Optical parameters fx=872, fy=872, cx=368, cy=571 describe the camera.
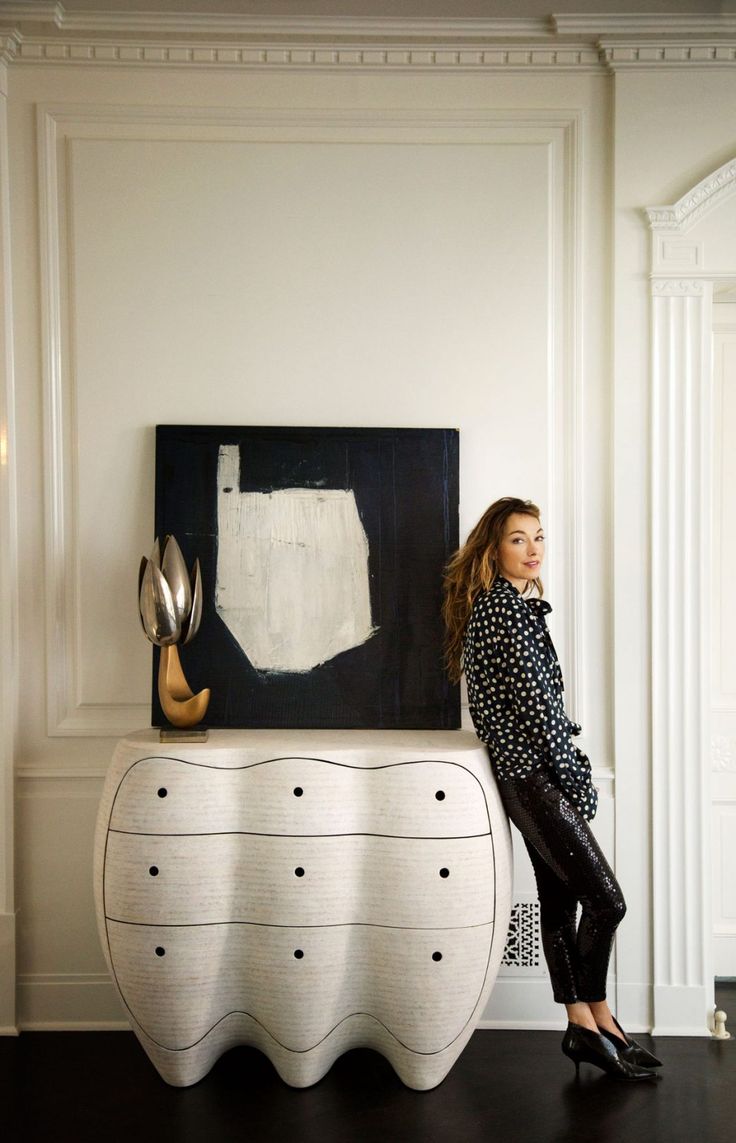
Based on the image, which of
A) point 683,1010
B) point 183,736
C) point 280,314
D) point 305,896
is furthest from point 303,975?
point 280,314

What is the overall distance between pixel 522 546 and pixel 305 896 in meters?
1.20

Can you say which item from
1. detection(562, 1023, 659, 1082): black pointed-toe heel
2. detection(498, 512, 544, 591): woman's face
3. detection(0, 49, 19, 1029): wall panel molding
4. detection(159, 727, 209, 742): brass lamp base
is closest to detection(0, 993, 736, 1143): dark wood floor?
detection(562, 1023, 659, 1082): black pointed-toe heel

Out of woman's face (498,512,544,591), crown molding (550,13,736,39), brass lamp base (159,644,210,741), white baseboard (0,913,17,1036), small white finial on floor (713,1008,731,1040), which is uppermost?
crown molding (550,13,736,39)

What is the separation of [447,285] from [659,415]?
2.83ft

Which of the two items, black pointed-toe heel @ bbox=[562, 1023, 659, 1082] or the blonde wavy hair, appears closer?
black pointed-toe heel @ bbox=[562, 1023, 659, 1082]

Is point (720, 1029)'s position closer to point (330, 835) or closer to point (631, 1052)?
point (631, 1052)

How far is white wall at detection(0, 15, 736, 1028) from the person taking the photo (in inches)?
119

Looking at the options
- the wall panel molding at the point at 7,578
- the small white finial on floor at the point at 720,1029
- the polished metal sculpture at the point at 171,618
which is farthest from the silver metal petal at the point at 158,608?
the small white finial on floor at the point at 720,1029

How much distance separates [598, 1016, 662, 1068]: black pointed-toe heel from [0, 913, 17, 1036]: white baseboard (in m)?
1.93

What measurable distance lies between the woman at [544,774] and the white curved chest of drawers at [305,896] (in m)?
Answer: 0.14

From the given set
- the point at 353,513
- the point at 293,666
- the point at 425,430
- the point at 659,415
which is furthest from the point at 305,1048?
the point at 659,415

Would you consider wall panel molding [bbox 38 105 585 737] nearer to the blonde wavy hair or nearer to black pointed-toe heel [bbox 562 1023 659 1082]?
the blonde wavy hair

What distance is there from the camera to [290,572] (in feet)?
9.77

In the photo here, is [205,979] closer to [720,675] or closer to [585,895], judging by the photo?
[585,895]
